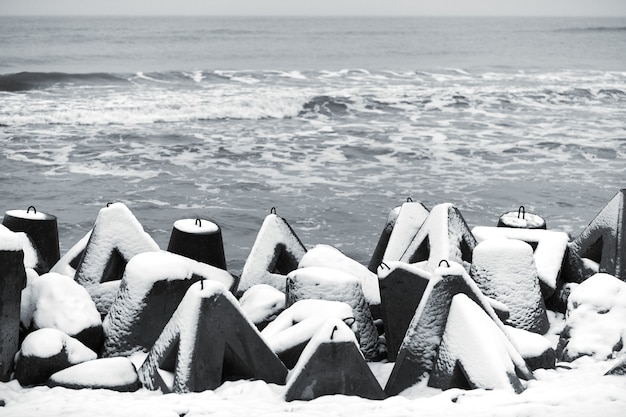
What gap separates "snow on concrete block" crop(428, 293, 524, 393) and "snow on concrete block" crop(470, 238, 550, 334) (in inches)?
46.6

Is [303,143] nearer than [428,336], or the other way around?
[428,336]

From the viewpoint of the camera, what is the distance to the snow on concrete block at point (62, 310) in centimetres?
512

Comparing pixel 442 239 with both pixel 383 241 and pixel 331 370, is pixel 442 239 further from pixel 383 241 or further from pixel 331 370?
pixel 331 370

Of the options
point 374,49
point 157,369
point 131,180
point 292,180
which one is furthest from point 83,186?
point 374,49

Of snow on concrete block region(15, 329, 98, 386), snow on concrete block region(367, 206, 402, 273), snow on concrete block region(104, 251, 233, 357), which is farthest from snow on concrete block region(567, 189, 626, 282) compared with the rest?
snow on concrete block region(15, 329, 98, 386)

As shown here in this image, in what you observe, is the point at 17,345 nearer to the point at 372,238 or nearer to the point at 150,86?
the point at 372,238

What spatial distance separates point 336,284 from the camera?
17.9 feet

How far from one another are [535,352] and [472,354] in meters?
0.75

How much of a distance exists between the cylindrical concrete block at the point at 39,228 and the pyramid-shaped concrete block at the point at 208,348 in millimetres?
2652

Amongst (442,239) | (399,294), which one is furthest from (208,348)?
(442,239)

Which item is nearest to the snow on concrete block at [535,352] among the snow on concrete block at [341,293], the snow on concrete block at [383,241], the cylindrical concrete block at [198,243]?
the snow on concrete block at [341,293]

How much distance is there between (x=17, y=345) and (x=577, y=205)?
9.12 metres

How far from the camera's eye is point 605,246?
682cm

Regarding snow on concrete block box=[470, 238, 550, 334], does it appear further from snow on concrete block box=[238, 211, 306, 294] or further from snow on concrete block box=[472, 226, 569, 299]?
snow on concrete block box=[238, 211, 306, 294]
